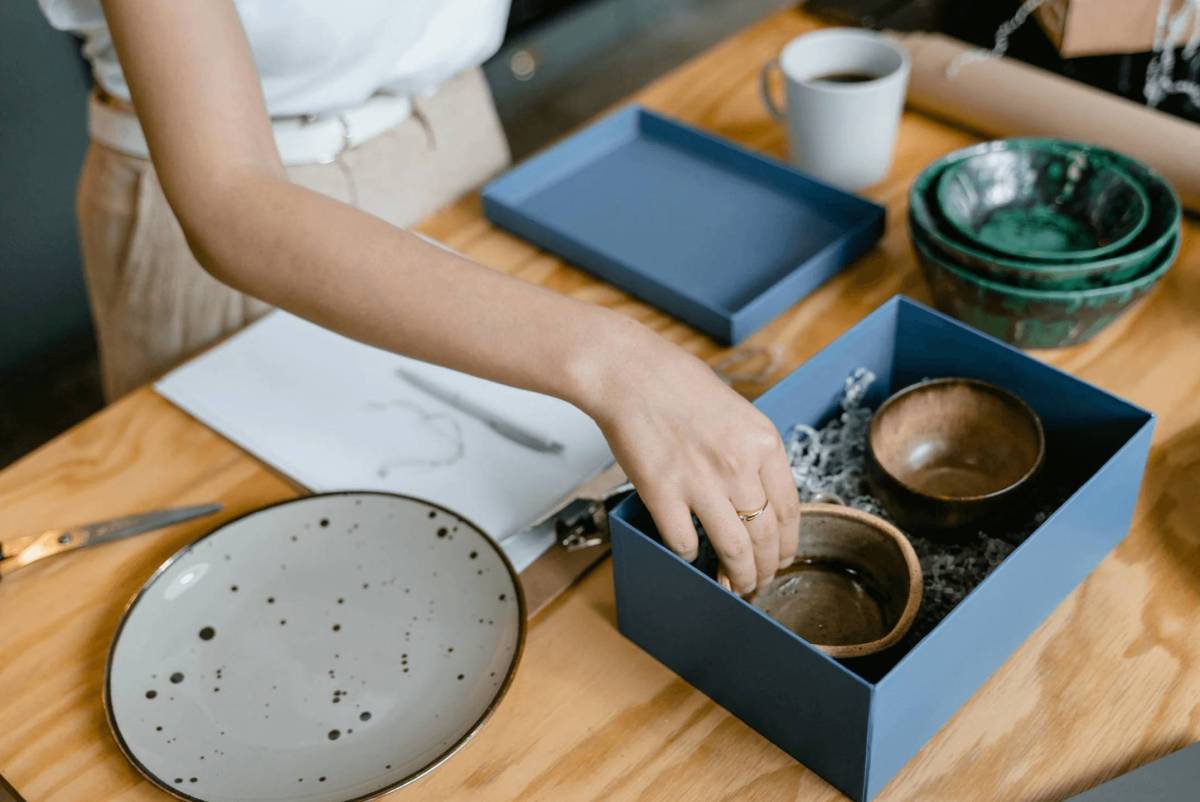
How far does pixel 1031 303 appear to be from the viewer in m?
0.82

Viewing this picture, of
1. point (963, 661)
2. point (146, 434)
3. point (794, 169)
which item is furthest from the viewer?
point (794, 169)

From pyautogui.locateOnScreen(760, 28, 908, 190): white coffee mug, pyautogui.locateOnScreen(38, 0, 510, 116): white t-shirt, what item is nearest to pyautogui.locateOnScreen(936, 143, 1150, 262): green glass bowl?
pyautogui.locateOnScreen(760, 28, 908, 190): white coffee mug

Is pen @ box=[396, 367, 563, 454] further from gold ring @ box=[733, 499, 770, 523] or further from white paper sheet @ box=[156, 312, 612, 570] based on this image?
gold ring @ box=[733, 499, 770, 523]

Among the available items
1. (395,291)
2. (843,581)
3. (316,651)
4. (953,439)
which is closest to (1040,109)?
(953,439)

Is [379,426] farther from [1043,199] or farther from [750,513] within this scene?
[1043,199]

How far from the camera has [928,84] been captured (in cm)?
111

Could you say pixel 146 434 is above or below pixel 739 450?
below

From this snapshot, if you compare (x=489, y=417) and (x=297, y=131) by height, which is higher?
(x=297, y=131)

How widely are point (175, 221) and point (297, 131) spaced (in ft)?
0.48

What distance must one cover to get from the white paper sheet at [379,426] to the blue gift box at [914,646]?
143 mm

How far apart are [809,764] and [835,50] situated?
0.71 meters

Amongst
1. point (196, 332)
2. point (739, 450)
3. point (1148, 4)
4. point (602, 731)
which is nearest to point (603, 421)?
point (739, 450)

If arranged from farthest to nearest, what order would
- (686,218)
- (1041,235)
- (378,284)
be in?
(686,218), (1041,235), (378,284)

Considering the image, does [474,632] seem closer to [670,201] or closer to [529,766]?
[529,766]
